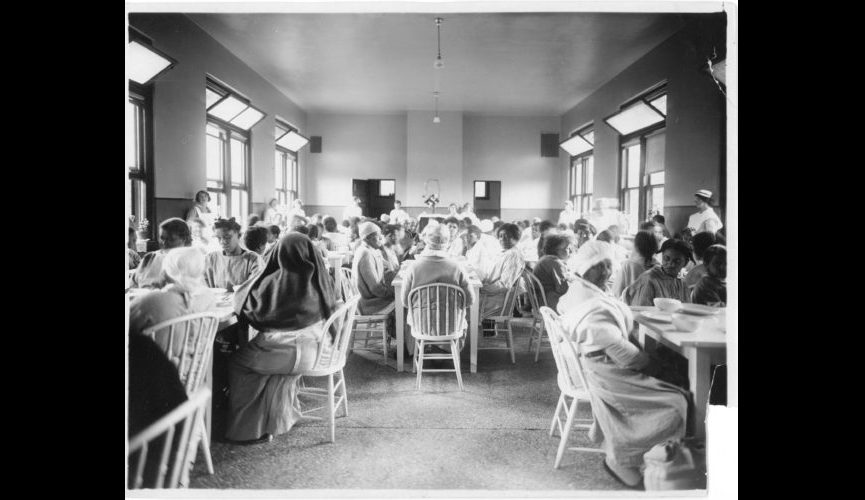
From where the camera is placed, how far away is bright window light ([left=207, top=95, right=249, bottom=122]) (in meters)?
3.26

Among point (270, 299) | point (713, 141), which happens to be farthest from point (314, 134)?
point (713, 141)

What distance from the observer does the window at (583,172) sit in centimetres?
366

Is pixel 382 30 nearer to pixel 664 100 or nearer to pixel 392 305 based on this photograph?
pixel 664 100

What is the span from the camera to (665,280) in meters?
2.47

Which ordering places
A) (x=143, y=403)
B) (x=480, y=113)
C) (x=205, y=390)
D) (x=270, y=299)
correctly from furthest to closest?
1. (x=480, y=113)
2. (x=270, y=299)
3. (x=205, y=390)
4. (x=143, y=403)

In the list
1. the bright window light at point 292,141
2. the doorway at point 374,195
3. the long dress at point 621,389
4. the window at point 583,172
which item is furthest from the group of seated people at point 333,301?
the doorway at point 374,195

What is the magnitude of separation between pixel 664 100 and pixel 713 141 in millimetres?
645

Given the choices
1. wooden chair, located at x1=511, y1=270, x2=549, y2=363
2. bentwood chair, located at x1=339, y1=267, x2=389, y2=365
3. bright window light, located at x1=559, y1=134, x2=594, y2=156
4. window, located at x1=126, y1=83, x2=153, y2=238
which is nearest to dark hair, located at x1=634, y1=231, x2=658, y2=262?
wooden chair, located at x1=511, y1=270, x2=549, y2=363

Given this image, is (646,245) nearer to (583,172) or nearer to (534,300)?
(534,300)

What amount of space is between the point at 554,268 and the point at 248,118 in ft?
8.49

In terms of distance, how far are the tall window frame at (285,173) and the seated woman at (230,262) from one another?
1231 mm

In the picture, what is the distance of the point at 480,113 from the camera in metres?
4.77

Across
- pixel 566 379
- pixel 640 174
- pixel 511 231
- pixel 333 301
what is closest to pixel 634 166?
pixel 640 174

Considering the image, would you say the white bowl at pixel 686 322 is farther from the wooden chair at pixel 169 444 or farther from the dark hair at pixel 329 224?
the dark hair at pixel 329 224
